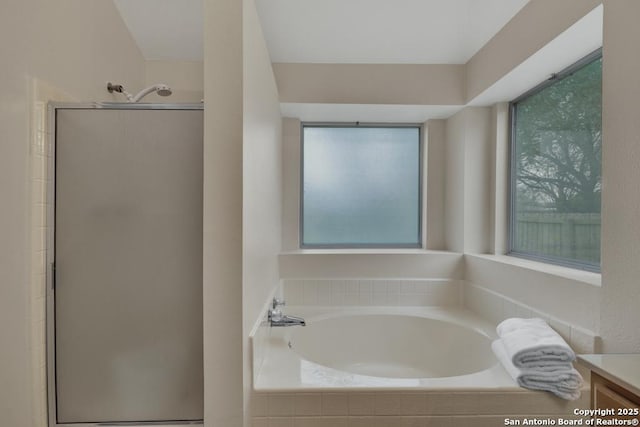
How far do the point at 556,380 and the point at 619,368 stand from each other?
0.48 meters

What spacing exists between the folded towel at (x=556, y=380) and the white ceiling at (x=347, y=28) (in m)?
1.83

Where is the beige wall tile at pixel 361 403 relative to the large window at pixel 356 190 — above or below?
below

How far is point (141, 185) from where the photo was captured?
1.45 m

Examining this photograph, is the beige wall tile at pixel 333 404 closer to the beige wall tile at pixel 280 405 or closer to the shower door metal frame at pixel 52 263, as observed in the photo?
the beige wall tile at pixel 280 405

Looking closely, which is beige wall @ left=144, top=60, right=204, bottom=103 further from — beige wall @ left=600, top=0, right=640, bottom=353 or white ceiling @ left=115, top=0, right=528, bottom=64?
beige wall @ left=600, top=0, right=640, bottom=353

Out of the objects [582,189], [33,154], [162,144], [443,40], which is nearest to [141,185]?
[162,144]

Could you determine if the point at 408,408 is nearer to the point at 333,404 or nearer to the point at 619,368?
the point at 333,404

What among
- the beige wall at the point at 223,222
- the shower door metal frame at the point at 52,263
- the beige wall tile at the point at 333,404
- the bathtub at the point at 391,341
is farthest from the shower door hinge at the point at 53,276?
the beige wall tile at the point at 333,404

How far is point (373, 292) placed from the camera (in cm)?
267

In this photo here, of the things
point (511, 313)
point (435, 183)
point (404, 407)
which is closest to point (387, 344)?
point (511, 313)

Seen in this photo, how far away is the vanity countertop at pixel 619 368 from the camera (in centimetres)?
94

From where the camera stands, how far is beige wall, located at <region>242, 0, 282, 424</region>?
135cm

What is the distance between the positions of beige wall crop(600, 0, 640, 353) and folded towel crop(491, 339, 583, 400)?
177mm

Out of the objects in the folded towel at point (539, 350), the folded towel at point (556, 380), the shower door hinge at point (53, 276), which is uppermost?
the shower door hinge at point (53, 276)
